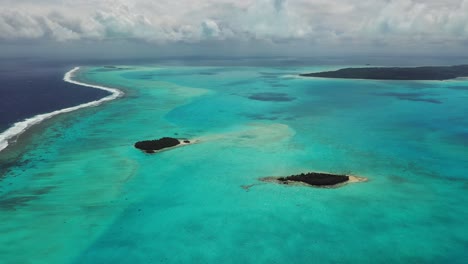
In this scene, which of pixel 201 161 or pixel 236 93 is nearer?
pixel 201 161

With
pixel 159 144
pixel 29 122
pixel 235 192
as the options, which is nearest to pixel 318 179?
pixel 235 192

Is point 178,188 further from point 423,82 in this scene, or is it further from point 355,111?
point 423,82

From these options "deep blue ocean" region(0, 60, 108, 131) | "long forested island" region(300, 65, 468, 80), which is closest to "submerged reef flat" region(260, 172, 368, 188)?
"deep blue ocean" region(0, 60, 108, 131)

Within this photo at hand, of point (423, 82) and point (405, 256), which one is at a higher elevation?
point (423, 82)

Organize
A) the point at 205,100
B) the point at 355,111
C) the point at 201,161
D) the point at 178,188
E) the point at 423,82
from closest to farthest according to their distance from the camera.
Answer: the point at 178,188, the point at 201,161, the point at 355,111, the point at 205,100, the point at 423,82

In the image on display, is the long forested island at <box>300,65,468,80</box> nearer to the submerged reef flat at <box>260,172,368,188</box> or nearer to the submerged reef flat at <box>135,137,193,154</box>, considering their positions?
the submerged reef flat at <box>135,137,193,154</box>

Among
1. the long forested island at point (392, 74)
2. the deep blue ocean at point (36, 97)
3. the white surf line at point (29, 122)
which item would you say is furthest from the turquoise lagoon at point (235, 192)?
the long forested island at point (392, 74)

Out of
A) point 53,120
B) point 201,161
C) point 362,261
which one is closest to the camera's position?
point 362,261

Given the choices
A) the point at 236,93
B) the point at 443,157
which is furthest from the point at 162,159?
the point at 236,93

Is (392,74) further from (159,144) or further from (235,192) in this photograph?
(235,192)
